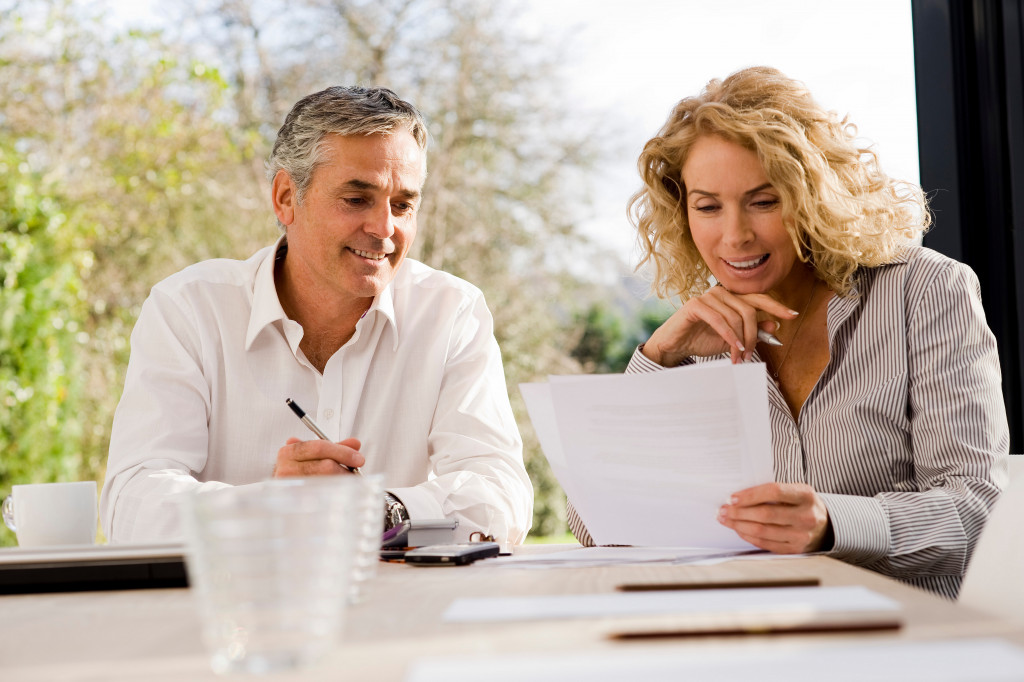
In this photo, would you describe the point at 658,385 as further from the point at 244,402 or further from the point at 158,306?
the point at 158,306

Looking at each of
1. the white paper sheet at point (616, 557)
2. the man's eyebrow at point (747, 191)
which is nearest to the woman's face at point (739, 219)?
the man's eyebrow at point (747, 191)

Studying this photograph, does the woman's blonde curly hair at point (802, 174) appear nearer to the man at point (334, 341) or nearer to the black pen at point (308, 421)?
the man at point (334, 341)

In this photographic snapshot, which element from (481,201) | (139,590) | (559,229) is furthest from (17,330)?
(139,590)

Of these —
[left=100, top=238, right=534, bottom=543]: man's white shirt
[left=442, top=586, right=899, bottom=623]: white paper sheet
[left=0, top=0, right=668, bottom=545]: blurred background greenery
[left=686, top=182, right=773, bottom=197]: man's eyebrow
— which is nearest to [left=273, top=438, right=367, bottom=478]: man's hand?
[left=100, top=238, right=534, bottom=543]: man's white shirt

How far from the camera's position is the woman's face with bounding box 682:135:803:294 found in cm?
182

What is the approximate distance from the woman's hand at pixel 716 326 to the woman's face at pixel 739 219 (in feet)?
0.33

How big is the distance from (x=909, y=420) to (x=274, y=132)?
184 inches

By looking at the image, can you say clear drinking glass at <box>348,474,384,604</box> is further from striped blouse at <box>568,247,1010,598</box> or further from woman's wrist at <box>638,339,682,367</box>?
woman's wrist at <box>638,339,682,367</box>

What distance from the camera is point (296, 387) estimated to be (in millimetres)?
2082

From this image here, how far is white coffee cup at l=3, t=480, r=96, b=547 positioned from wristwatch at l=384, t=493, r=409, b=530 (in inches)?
18.3

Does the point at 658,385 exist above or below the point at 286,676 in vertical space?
above

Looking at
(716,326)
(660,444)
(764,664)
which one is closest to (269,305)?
(716,326)

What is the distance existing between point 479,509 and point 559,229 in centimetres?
403

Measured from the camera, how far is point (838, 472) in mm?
1634
